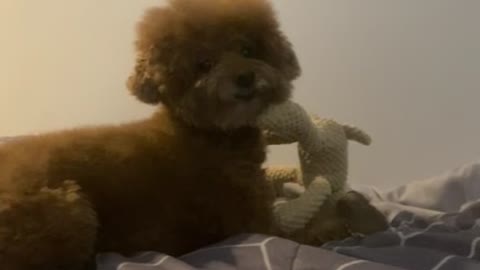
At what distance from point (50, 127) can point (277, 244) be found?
3.06ft

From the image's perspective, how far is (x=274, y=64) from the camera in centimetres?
118

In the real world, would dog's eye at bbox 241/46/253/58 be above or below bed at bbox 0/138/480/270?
Result: above

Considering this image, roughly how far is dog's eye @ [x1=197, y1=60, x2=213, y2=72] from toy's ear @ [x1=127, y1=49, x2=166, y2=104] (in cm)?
5

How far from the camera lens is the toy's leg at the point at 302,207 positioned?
4.16 ft

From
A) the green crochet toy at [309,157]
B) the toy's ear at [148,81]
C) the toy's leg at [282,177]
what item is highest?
the toy's ear at [148,81]

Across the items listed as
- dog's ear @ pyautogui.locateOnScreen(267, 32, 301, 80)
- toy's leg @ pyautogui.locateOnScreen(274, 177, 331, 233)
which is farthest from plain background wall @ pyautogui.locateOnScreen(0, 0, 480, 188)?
dog's ear @ pyautogui.locateOnScreen(267, 32, 301, 80)

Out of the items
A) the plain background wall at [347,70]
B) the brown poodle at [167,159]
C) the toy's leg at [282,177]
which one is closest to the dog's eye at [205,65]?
the brown poodle at [167,159]

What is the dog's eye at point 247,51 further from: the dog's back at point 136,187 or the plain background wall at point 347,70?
the plain background wall at point 347,70

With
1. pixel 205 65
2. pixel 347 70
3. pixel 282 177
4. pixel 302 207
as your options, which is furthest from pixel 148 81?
pixel 347 70

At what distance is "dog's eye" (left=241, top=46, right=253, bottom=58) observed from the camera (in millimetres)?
1157

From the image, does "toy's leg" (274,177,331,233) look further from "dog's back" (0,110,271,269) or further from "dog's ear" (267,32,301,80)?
"dog's ear" (267,32,301,80)

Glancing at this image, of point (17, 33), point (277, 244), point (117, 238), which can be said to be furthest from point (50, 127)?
point (277, 244)

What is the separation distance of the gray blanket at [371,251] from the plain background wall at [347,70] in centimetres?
35

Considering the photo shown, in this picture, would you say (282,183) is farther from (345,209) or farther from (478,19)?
(478,19)
